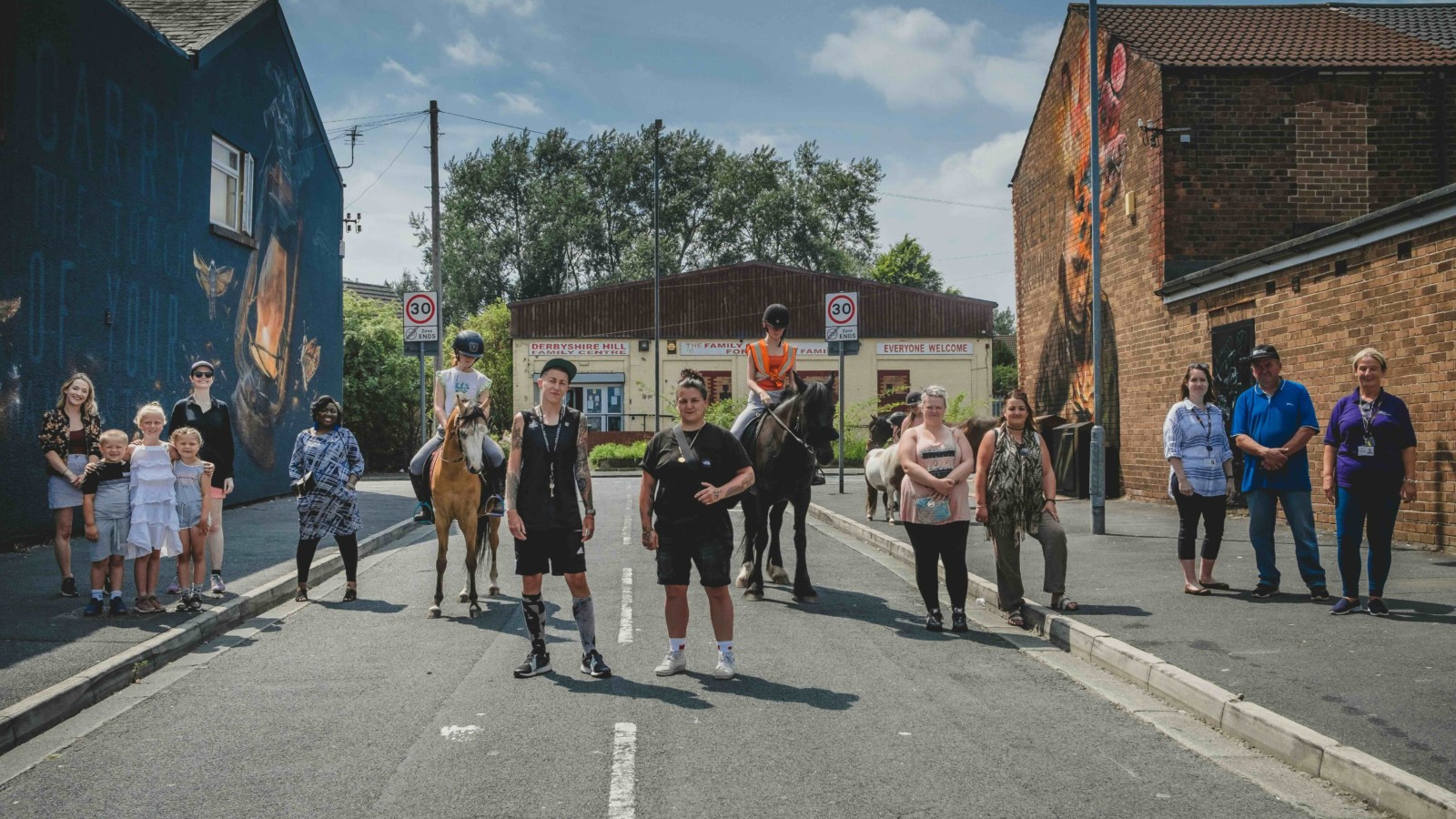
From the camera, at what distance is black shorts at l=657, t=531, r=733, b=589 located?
6.50 m

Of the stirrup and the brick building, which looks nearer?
the stirrup

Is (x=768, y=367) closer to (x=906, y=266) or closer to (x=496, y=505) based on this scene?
(x=496, y=505)

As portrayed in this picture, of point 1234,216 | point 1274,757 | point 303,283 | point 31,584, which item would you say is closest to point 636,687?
point 1274,757

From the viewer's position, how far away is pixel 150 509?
834 centimetres

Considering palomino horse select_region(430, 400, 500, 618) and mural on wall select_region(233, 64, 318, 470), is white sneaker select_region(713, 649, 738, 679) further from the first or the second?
mural on wall select_region(233, 64, 318, 470)

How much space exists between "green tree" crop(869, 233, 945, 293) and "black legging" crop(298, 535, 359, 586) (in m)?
60.8

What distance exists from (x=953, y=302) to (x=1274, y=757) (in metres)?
41.9

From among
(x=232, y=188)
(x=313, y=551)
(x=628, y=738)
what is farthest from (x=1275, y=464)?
(x=232, y=188)

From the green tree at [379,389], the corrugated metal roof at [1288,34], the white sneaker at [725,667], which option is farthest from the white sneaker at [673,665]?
the green tree at [379,389]

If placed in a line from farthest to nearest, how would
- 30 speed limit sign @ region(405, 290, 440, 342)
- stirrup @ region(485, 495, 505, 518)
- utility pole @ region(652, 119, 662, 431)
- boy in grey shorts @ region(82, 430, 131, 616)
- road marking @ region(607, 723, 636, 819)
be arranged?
utility pole @ region(652, 119, 662, 431) → 30 speed limit sign @ region(405, 290, 440, 342) → stirrup @ region(485, 495, 505, 518) → boy in grey shorts @ region(82, 430, 131, 616) → road marking @ region(607, 723, 636, 819)

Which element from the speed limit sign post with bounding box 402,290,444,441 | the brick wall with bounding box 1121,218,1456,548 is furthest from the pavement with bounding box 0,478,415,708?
the brick wall with bounding box 1121,218,1456,548

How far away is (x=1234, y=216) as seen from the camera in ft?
58.0

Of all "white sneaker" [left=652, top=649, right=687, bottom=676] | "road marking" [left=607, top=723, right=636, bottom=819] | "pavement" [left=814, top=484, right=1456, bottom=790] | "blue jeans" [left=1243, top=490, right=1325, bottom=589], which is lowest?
"road marking" [left=607, top=723, right=636, bottom=819]

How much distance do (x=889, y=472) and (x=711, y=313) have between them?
3157cm
